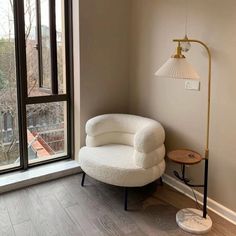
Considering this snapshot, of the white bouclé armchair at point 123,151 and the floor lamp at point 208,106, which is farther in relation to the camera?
the white bouclé armchair at point 123,151

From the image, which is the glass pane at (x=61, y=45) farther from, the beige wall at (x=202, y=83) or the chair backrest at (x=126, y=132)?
the beige wall at (x=202, y=83)

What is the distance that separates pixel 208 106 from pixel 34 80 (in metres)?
1.88

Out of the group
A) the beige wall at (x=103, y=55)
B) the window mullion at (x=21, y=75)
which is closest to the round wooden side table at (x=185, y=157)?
the beige wall at (x=103, y=55)

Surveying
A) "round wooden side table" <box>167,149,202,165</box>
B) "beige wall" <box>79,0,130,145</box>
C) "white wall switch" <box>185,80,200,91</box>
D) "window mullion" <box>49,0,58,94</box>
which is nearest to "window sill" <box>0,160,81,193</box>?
"beige wall" <box>79,0,130,145</box>

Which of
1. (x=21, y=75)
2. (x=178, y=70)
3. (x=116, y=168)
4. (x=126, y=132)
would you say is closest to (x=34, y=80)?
(x=21, y=75)

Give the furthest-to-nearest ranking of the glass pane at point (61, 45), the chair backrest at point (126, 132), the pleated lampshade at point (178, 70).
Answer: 1. the glass pane at point (61, 45)
2. the chair backrest at point (126, 132)
3. the pleated lampshade at point (178, 70)

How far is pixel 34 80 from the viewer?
3.08 metres

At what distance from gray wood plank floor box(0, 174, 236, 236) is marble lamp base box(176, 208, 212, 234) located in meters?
0.05

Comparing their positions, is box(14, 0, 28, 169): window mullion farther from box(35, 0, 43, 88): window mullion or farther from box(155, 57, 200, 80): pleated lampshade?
box(155, 57, 200, 80): pleated lampshade

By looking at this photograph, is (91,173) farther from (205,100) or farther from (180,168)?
(205,100)

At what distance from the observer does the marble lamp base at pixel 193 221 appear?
225cm

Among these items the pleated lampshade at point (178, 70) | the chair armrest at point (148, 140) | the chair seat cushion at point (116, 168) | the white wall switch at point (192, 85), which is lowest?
the chair seat cushion at point (116, 168)

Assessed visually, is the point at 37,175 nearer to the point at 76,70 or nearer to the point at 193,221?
the point at 76,70

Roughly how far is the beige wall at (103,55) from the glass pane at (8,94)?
729mm
